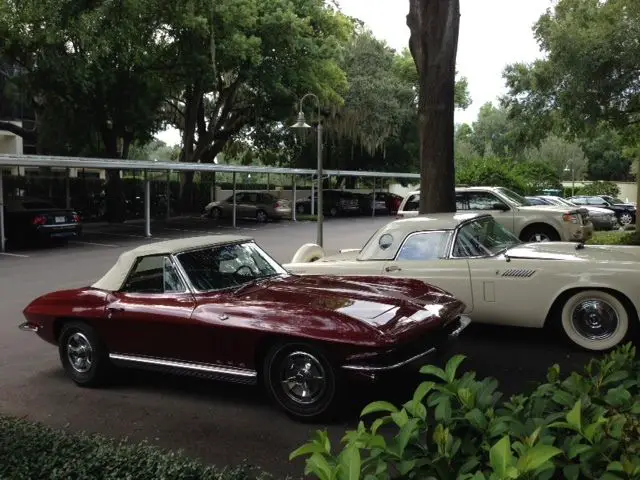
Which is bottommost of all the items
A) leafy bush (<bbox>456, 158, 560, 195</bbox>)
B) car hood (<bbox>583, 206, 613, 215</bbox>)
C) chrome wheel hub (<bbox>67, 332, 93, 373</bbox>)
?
chrome wheel hub (<bbox>67, 332, 93, 373</bbox>)

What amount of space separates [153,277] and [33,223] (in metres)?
13.9

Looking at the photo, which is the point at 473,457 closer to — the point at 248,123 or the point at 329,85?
the point at 329,85

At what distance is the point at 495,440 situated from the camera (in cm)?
219

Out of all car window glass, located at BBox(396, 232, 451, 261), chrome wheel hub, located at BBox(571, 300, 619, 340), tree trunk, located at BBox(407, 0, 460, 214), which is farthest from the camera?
tree trunk, located at BBox(407, 0, 460, 214)

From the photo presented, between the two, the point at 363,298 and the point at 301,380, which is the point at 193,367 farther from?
the point at 363,298

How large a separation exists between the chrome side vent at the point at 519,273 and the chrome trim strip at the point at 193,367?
10.1ft

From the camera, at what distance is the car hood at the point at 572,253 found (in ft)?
20.9

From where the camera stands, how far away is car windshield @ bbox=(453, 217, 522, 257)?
6953 mm

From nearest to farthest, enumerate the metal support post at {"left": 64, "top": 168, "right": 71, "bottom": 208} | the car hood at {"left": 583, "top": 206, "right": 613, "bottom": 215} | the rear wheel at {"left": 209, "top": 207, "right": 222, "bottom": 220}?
1. the car hood at {"left": 583, "top": 206, "right": 613, "bottom": 215}
2. the metal support post at {"left": 64, "top": 168, "right": 71, "bottom": 208}
3. the rear wheel at {"left": 209, "top": 207, "right": 222, "bottom": 220}

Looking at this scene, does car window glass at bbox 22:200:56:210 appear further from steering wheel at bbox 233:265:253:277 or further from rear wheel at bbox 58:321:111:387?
steering wheel at bbox 233:265:253:277

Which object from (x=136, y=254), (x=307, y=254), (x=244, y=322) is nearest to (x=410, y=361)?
(x=244, y=322)

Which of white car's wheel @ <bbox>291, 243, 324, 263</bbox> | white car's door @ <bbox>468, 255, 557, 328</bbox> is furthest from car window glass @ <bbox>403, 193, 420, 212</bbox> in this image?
white car's door @ <bbox>468, 255, 557, 328</bbox>

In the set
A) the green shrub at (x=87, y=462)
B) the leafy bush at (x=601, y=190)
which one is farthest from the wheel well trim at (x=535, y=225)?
the leafy bush at (x=601, y=190)

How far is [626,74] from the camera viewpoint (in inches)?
599
